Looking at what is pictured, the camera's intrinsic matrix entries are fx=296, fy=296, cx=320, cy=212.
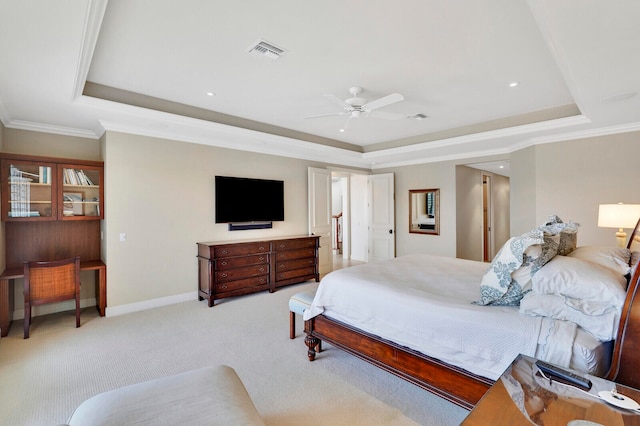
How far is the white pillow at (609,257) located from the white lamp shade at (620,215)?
157 centimetres

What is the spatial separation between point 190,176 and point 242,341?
2.66 metres

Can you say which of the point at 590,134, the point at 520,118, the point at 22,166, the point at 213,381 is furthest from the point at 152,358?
the point at 590,134

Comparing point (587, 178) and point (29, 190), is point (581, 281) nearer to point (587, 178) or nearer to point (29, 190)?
point (587, 178)

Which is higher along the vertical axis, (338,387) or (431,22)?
(431,22)

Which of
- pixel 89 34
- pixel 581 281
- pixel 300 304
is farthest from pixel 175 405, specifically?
pixel 89 34

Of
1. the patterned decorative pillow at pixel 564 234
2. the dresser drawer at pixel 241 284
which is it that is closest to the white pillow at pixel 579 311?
the patterned decorative pillow at pixel 564 234

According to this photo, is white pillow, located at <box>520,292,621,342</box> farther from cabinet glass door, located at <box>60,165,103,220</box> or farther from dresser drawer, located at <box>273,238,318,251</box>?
cabinet glass door, located at <box>60,165,103,220</box>

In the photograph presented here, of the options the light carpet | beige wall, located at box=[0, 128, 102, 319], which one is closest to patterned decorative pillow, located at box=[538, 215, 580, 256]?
the light carpet

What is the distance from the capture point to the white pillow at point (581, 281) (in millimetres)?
1542

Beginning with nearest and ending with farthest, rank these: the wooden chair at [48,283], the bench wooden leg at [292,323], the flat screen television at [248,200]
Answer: the bench wooden leg at [292,323] → the wooden chair at [48,283] → the flat screen television at [248,200]

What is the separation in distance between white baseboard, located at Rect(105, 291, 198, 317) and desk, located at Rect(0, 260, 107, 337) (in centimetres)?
12

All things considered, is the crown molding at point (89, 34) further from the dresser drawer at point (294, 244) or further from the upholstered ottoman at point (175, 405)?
the dresser drawer at point (294, 244)

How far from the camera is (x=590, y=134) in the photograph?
4.22 meters

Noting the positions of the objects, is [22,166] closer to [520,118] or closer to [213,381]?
[213,381]
